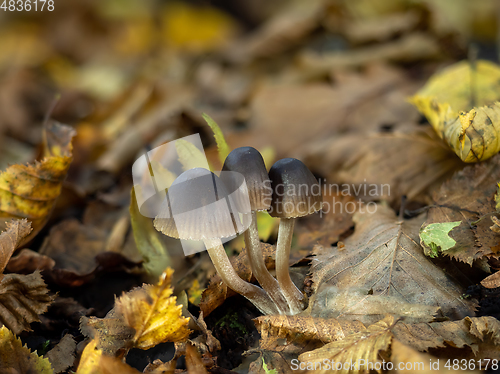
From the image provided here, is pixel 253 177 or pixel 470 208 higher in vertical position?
pixel 253 177

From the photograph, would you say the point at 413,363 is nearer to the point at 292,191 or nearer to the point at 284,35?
the point at 292,191

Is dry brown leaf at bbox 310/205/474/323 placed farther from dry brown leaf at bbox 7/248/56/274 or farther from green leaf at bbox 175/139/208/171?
dry brown leaf at bbox 7/248/56/274

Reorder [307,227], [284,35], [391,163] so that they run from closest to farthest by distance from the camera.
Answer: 1. [307,227]
2. [391,163]
3. [284,35]

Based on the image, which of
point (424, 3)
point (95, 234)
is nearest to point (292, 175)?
point (95, 234)

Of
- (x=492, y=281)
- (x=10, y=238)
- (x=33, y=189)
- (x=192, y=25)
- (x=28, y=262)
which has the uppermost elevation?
(x=192, y=25)

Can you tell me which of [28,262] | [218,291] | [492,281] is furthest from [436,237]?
[28,262]

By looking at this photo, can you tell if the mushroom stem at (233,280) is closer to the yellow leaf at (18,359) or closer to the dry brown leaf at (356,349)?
the dry brown leaf at (356,349)

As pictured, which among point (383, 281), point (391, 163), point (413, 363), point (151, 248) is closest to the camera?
point (413, 363)

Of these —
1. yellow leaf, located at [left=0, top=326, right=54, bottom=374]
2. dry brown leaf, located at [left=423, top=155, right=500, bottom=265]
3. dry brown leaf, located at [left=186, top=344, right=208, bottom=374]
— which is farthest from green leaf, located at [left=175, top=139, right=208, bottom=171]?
dry brown leaf, located at [left=423, top=155, right=500, bottom=265]
